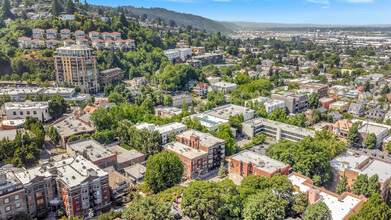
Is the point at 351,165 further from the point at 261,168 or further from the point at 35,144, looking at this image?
the point at 35,144

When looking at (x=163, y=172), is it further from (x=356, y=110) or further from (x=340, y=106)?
(x=356, y=110)

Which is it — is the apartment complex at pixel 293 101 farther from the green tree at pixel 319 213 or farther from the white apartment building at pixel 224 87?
→ the green tree at pixel 319 213

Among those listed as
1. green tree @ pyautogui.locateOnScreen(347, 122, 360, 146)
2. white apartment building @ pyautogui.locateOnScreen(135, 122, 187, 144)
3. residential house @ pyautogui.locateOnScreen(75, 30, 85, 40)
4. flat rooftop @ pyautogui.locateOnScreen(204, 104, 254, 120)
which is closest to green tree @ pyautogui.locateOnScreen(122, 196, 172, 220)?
white apartment building @ pyautogui.locateOnScreen(135, 122, 187, 144)

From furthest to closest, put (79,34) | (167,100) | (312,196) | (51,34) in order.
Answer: (79,34) < (51,34) < (167,100) < (312,196)

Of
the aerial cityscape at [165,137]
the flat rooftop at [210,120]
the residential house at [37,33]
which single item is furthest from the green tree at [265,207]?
the residential house at [37,33]

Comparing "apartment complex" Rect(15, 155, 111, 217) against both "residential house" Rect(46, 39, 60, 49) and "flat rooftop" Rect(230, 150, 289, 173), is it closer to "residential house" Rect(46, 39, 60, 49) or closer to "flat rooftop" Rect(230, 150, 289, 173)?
"flat rooftop" Rect(230, 150, 289, 173)

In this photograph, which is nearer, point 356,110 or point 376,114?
point 376,114

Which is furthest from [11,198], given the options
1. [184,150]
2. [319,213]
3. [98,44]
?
[98,44]
